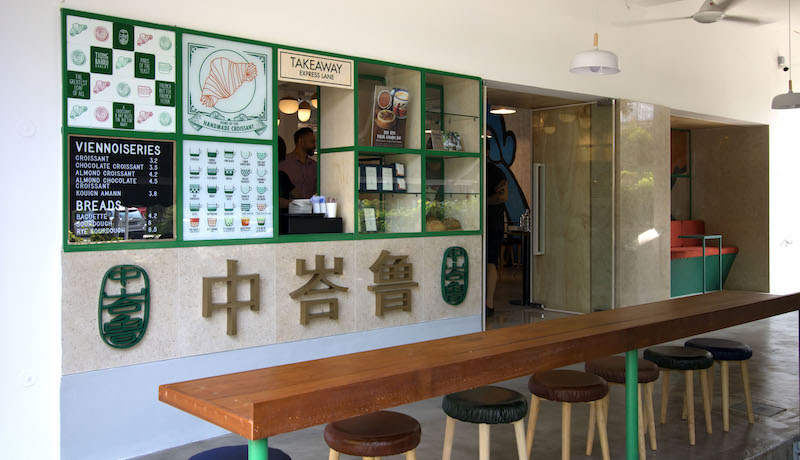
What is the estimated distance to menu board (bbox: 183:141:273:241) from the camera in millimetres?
4367

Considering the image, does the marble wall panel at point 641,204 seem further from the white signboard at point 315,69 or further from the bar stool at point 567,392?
the bar stool at point 567,392

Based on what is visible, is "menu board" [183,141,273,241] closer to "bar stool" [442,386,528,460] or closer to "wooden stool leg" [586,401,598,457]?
"bar stool" [442,386,528,460]

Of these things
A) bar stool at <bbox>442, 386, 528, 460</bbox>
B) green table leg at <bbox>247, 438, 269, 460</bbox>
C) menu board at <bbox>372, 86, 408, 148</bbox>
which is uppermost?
menu board at <bbox>372, 86, 408, 148</bbox>

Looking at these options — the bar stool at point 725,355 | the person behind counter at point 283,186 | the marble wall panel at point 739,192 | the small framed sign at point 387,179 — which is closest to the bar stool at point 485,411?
the bar stool at point 725,355

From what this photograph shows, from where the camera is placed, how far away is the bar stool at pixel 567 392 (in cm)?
337

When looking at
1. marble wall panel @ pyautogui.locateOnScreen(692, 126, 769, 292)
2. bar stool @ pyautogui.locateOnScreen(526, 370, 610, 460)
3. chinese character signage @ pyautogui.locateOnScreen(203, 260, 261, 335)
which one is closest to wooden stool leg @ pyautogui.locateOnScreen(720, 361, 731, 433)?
bar stool @ pyautogui.locateOnScreen(526, 370, 610, 460)

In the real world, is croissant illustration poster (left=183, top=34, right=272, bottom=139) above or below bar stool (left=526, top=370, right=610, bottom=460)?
above

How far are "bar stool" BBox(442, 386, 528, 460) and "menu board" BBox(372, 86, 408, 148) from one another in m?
2.77

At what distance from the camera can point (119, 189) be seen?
13.3 ft

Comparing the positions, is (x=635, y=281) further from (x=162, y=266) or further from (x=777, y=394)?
(x=162, y=266)

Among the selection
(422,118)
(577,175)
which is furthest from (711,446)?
(577,175)

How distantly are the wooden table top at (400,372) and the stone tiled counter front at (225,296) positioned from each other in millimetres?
1922

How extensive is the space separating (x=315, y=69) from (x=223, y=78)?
716 millimetres

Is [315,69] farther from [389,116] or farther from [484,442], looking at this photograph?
[484,442]
